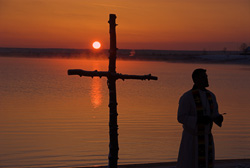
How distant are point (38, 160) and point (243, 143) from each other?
6.34 meters

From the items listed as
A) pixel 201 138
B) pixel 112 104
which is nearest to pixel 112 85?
pixel 112 104

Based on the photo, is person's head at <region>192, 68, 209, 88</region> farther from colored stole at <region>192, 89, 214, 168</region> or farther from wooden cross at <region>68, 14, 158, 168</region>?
wooden cross at <region>68, 14, 158, 168</region>

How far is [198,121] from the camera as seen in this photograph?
17.3 ft

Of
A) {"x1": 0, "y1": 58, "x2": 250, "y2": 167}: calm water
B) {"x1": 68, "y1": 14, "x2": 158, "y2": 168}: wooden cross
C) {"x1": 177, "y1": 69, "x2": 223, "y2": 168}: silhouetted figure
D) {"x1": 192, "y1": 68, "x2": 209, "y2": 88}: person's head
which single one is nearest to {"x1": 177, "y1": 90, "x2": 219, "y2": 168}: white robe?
{"x1": 177, "y1": 69, "x2": 223, "y2": 168}: silhouetted figure

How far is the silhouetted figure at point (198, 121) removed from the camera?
5316 mm

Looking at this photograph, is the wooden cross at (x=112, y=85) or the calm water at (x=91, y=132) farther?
the calm water at (x=91, y=132)

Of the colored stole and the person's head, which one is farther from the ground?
the person's head

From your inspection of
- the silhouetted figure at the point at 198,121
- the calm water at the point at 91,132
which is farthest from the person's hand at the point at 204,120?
the calm water at the point at 91,132

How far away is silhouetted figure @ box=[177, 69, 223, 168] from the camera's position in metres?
5.32

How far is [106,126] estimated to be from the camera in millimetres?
14328

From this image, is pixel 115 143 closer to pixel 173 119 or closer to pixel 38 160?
pixel 38 160

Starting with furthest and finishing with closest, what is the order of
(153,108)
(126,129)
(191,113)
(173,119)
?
1. (153,108)
2. (173,119)
3. (126,129)
4. (191,113)

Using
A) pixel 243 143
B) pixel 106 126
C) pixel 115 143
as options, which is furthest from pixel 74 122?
pixel 115 143

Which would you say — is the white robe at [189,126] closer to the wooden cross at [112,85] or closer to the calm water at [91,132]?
the wooden cross at [112,85]
